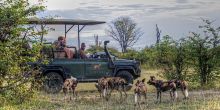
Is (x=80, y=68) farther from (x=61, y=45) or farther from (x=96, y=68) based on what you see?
(x=61, y=45)

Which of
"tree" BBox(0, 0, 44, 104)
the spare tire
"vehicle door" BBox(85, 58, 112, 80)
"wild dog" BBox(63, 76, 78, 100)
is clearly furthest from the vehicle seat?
"tree" BBox(0, 0, 44, 104)

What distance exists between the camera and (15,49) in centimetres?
1684

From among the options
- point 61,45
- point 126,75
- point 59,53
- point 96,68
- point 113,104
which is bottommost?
point 113,104

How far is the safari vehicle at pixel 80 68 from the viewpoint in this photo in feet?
71.8

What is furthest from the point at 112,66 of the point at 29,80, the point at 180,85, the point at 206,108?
the point at 206,108

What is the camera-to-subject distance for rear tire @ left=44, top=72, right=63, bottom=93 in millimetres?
21672

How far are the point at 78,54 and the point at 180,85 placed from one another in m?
5.27

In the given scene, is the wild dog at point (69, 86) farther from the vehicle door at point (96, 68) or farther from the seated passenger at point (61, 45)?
the vehicle door at point (96, 68)

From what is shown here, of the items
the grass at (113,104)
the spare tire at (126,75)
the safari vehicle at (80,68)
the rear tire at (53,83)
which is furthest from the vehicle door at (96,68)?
the grass at (113,104)

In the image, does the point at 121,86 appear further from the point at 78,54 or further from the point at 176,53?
the point at 176,53

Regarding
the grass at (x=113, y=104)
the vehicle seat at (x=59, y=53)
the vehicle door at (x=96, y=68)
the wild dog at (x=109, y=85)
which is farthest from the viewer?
the vehicle door at (x=96, y=68)

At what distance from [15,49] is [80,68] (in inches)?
229

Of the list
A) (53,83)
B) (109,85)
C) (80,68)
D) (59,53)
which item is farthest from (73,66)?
(109,85)

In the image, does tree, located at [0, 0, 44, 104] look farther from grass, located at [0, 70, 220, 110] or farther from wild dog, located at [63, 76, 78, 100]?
wild dog, located at [63, 76, 78, 100]
